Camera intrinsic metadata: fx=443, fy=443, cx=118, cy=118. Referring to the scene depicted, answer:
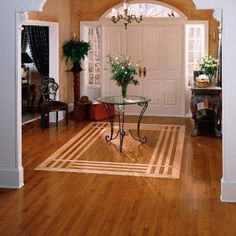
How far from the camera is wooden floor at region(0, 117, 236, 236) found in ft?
12.9

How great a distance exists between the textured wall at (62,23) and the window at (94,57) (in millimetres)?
678

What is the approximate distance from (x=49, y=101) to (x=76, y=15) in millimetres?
2503

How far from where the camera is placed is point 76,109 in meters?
9.73

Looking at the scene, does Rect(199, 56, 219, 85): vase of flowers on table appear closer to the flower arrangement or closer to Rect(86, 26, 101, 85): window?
the flower arrangement

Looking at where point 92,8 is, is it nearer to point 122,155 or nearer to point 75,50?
point 75,50

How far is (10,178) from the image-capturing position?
5.01 m

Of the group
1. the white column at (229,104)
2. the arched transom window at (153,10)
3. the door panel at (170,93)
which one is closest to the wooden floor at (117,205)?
the white column at (229,104)

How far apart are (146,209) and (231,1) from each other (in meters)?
2.23

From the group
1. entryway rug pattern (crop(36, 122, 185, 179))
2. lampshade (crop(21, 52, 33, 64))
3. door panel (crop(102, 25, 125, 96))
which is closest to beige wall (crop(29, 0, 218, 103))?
door panel (crop(102, 25, 125, 96))

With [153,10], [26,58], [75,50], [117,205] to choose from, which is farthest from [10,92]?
[153,10]

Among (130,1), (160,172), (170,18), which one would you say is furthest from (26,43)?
(160,172)

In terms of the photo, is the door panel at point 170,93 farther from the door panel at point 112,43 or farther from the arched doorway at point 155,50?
the door panel at point 112,43

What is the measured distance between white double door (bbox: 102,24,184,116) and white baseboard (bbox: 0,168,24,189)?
19.2 ft

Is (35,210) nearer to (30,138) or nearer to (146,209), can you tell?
(146,209)
